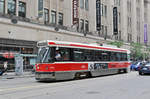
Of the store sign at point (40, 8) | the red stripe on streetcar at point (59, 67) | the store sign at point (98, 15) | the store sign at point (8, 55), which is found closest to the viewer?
the red stripe on streetcar at point (59, 67)

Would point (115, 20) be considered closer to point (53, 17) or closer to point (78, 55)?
point (53, 17)

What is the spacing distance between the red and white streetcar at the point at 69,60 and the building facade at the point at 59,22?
32.3ft

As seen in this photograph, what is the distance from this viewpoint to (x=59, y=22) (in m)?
34.3

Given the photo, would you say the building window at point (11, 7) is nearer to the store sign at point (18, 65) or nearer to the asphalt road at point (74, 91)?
the store sign at point (18, 65)

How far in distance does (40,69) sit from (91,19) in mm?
28313

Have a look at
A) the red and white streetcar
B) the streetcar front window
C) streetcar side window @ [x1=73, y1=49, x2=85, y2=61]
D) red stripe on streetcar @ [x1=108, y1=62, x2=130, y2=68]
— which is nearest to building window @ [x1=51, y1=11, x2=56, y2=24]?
red stripe on streetcar @ [x1=108, y1=62, x2=130, y2=68]

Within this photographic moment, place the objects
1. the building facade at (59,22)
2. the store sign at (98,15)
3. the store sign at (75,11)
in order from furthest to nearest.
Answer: the store sign at (98,15), the store sign at (75,11), the building facade at (59,22)

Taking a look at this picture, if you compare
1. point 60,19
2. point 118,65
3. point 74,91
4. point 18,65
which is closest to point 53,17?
point 60,19

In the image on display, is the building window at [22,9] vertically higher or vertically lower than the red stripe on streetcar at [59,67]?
higher

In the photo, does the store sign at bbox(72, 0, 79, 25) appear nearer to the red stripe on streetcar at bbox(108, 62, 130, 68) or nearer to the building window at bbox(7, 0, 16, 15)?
the building window at bbox(7, 0, 16, 15)

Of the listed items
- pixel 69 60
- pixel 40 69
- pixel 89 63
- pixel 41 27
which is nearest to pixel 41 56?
pixel 40 69

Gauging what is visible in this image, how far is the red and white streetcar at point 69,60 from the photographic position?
14.6 m

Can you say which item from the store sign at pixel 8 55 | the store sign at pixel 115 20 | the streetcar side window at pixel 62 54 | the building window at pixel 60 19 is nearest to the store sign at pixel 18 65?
the store sign at pixel 8 55

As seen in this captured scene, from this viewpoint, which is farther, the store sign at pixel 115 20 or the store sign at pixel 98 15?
the store sign at pixel 115 20
